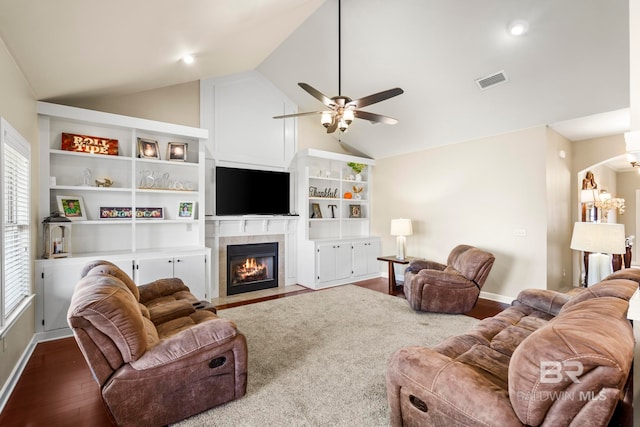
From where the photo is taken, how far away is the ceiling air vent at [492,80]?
12.6 ft

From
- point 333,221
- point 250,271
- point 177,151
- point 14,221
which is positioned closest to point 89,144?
point 177,151

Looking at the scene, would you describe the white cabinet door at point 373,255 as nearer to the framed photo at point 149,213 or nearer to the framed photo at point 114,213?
the framed photo at point 149,213

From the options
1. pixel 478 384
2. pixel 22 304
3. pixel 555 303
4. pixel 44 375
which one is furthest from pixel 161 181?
pixel 555 303

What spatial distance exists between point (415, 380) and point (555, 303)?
2.10 m

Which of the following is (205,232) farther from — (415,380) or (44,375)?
(415,380)

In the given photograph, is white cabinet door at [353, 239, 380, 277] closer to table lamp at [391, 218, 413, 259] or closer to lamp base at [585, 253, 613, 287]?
table lamp at [391, 218, 413, 259]

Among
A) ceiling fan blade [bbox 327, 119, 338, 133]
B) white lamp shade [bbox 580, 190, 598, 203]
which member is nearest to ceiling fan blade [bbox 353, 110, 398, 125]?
ceiling fan blade [bbox 327, 119, 338, 133]

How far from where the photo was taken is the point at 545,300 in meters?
2.95

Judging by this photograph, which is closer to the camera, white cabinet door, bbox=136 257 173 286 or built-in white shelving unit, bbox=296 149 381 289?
white cabinet door, bbox=136 257 173 286

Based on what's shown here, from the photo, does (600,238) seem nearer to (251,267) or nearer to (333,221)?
(333,221)

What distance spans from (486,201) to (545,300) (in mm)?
2378

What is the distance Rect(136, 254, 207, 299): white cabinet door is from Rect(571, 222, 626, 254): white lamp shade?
4.64 m

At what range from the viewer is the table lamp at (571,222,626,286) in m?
3.07

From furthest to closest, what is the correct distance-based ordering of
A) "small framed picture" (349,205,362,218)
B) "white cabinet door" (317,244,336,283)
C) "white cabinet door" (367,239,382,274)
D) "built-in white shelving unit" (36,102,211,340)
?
"small framed picture" (349,205,362,218)
"white cabinet door" (367,239,382,274)
"white cabinet door" (317,244,336,283)
"built-in white shelving unit" (36,102,211,340)
